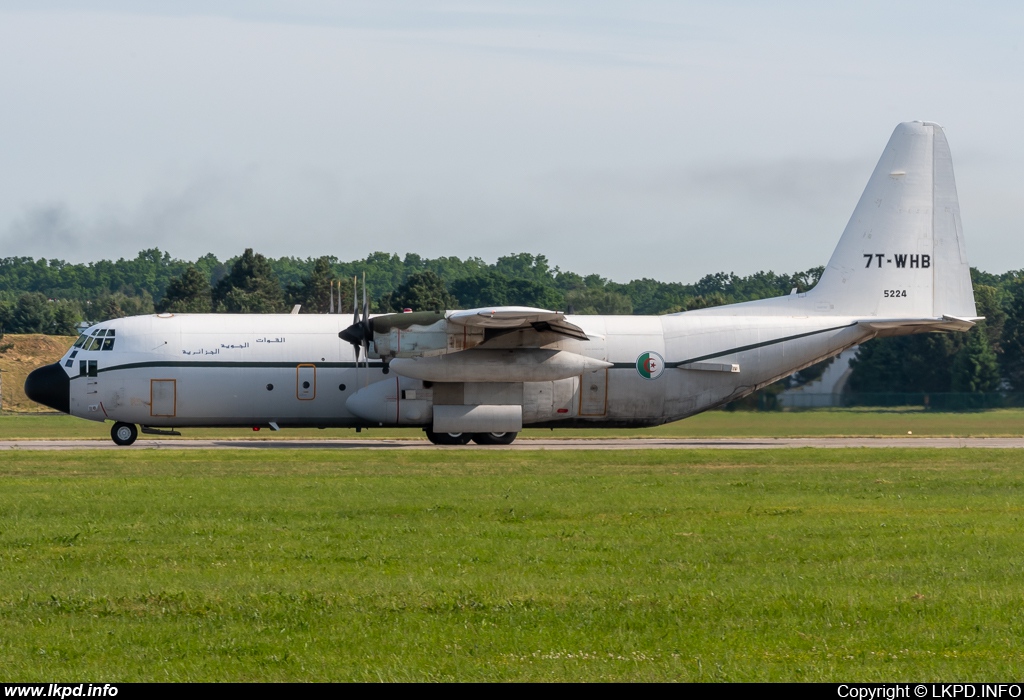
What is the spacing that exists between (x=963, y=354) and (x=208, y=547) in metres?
46.1

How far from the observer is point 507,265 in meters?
149

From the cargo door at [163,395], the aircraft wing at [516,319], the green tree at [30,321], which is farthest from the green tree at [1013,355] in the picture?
the green tree at [30,321]

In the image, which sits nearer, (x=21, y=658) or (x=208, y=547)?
(x=21, y=658)

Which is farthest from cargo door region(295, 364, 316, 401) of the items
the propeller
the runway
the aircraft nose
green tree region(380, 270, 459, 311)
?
green tree region(380, 270, 459, 311)

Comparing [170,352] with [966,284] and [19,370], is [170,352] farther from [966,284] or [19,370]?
[19,370]

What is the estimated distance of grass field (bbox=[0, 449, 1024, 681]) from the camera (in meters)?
9.23

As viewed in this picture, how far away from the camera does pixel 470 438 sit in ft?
113

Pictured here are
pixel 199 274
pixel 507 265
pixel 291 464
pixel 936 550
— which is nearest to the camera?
pixel 936 550

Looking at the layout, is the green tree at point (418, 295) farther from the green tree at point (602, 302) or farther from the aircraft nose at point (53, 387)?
the aircraft nose at point (53, 387)

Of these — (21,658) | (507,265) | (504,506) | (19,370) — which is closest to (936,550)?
(504,506)

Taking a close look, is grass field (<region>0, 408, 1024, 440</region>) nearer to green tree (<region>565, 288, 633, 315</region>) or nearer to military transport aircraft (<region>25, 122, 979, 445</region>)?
military transport aircraft (<region>25, 122, 979, 445</region>)

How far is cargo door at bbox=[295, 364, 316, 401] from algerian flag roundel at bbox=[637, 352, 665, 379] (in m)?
9.54

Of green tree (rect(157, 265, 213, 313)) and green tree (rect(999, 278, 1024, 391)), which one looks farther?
green tree (rect(157, 265, 213, 313))

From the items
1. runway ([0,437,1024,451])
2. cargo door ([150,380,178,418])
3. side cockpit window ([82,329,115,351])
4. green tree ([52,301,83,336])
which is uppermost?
green tree ([52,301,83,336])
